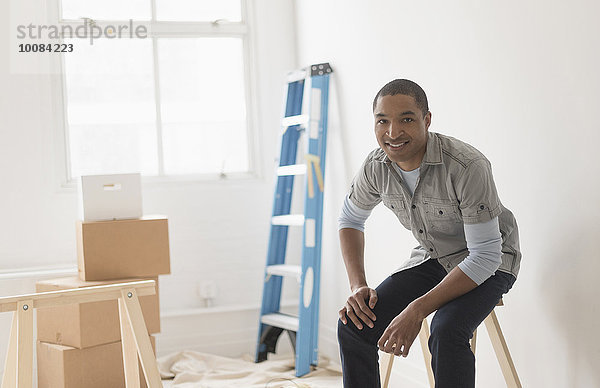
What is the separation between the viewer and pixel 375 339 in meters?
2.11

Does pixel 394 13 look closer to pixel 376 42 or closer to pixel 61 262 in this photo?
pixel 376 42

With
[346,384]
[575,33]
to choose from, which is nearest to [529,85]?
[575,33]

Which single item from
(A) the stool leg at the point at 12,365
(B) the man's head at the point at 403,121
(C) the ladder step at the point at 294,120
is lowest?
(A) the stool leg at the point at 12,365

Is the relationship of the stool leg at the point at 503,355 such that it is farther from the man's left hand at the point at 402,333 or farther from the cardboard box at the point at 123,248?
the cardboard box at the point at 123,248

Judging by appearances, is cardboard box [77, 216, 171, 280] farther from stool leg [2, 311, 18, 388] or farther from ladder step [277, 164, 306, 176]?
stool leg [2, 311, 18, 388]

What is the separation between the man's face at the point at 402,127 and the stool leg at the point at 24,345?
47.3 inches

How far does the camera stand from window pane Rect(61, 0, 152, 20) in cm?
399

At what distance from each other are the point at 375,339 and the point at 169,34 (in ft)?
8.77

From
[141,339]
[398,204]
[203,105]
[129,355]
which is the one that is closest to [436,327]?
[398,204]

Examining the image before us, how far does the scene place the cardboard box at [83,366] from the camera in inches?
122

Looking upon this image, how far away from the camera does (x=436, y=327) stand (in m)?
1.85

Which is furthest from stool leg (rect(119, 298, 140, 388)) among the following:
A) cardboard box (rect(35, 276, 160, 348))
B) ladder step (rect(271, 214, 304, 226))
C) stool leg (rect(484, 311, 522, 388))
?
ladder step (rect(271, 214, 304, 226))

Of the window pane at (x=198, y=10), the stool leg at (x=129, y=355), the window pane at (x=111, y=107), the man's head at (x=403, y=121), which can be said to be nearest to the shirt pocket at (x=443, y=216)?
the man's head at (x=403, y=121)
